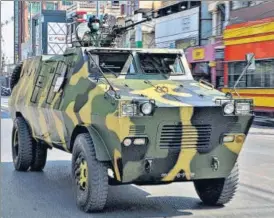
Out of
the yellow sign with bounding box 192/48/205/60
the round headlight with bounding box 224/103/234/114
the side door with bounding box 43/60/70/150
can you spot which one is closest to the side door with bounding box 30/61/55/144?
the side door with bounding box 43/60/70/150

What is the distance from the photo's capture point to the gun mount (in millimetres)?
9822

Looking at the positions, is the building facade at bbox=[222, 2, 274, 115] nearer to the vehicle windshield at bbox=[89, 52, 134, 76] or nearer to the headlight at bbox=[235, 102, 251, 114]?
the vehicle windshield at bbox=[89, 52, 134, 76]

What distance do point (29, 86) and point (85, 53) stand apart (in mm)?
2704

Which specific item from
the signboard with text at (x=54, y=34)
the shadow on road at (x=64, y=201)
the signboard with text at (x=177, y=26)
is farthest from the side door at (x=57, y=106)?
the signboard with text at (x=54, y=34)

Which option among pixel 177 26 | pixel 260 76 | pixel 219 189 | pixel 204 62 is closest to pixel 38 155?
pixel 219 189

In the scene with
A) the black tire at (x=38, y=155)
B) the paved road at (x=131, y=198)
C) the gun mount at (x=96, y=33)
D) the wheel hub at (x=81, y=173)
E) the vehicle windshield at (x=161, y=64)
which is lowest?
the paved road at (x=131, y=198)

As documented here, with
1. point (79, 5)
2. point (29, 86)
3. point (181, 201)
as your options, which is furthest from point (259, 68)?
point (79, 5)

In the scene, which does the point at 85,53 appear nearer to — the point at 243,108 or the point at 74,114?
the point at 74,114

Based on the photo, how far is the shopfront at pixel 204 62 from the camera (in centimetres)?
3077

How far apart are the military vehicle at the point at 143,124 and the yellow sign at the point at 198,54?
2434cm

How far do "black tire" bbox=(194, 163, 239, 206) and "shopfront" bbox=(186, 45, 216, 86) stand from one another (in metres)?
22.3

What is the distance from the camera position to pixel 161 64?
8344 millimetres

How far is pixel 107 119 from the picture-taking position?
681 centimetres

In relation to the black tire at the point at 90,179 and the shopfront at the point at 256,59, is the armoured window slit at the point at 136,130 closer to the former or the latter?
the black tire at the point at 90,179
